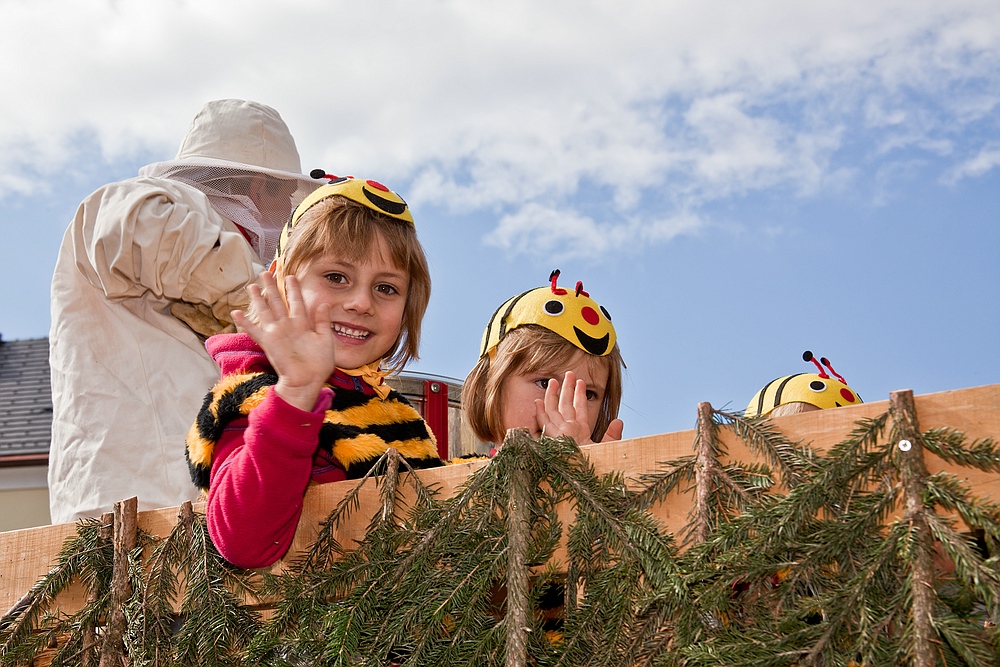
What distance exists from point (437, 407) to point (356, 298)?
360 cm

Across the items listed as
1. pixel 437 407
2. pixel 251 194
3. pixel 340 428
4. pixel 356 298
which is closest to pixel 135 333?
pixel 251 194

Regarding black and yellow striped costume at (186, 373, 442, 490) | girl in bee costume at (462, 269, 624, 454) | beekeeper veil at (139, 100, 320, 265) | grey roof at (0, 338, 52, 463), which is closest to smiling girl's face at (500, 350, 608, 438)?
girl in bee costume at (462, 269, 624, 454)

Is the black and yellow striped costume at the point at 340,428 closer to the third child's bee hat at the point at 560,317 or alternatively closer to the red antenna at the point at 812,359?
the third child's bee hat at the point at 560,317

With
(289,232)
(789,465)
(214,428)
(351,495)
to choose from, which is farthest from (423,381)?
(789,465)

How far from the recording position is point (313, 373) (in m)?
1.62

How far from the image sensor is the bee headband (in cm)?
237

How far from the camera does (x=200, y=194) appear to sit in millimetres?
3908

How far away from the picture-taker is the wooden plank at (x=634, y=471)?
1090 millimetres

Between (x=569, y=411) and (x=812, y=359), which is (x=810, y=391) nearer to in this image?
(x=812, y=359)

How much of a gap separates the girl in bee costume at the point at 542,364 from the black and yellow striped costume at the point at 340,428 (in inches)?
19.9

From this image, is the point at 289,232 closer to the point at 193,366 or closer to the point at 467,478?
the point at 467,478

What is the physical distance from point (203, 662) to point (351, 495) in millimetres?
319

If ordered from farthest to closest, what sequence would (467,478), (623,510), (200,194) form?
(200,194)
(467,478)
(623,510)

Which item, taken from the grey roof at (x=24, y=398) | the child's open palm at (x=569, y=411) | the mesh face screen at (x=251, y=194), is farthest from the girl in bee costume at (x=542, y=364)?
the grey roof at (x=24, y=398)
